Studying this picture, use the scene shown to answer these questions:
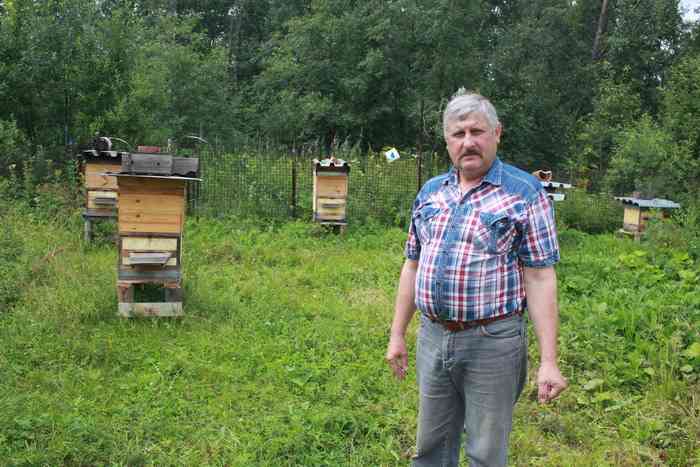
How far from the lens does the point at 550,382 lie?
2428 mm

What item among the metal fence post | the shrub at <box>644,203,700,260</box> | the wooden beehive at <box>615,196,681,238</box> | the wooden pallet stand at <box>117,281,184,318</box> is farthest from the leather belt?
the wooden beehive at <box>615,196,681,238</box>

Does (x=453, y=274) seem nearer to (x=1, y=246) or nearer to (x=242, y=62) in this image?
(x=1, y=246)

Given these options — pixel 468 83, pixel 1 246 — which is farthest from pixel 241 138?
pixel 1 246

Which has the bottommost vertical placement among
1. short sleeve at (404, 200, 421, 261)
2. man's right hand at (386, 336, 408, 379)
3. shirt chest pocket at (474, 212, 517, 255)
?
man's right hand at (386, 336, 408, 379)

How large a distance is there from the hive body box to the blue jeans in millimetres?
3779

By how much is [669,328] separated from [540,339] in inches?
128

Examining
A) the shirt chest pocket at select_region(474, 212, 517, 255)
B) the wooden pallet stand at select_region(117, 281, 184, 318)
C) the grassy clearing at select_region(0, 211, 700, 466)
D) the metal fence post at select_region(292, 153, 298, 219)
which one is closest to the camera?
the shirt chest pocket at select_region(474, 212, 517, 255)

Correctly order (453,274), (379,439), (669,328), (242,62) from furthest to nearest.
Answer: (242,62), (669,328), (379,439), (453,274)

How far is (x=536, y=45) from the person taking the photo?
1155 inches

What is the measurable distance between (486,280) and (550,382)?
0.47 meters

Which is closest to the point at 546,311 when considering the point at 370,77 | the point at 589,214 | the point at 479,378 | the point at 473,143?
the point at 479,378

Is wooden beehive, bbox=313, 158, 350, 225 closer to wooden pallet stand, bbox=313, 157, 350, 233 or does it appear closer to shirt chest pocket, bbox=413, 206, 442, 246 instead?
wooden pallet stand, bbox=313, 157, 350, 233

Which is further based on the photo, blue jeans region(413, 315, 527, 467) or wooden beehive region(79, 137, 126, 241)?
wooden beehive region(79, 137, 126, 241)

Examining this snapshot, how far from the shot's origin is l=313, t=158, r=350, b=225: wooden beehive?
10398mm
